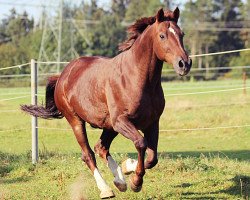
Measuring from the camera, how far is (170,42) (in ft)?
17.8

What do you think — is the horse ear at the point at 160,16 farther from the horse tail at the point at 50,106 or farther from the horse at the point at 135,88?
the horse tail at the point at 50,106

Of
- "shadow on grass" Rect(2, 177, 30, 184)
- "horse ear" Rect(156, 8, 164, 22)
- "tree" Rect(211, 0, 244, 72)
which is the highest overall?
"horse ear" Rect(156, 8, 164, 22)

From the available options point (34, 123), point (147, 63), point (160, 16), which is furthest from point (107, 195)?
point (34, 123)

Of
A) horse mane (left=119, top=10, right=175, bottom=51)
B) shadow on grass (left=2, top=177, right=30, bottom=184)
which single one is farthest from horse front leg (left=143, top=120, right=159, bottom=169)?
shadow on grass (left=2, top=177, right=30, bottom=184)

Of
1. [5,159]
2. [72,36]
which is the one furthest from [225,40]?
[5,159]

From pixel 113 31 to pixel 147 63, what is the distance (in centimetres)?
6016

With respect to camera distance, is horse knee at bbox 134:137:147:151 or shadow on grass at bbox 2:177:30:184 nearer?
horse knee at bbox 134:137:147:151

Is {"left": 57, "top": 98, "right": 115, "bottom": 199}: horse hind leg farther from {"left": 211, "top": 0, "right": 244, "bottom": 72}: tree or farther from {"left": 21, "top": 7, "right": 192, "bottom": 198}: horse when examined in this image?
{"left": 211, "top": 0, "right": 244, "bottom": 72}: tree

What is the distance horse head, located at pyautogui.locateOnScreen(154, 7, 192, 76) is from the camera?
5.18 meters

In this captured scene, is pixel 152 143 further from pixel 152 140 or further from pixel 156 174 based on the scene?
pixel 156 174

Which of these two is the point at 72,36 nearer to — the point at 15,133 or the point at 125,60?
the point at 15,133

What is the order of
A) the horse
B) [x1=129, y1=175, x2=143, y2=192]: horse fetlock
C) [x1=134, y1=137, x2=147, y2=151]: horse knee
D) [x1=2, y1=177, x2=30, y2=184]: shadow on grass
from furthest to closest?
1. [x1=2, y1=177, x2=30, y2=184]: shadow on grass
2. [x1=129, y1=175, x2=143, y2=192]: horse fetlock
3. [x1=134, y1=137, x2=147, y2=151]: horse knee
4. the horse

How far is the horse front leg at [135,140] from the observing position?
5.81 metres

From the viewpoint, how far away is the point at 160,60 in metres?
5.82
